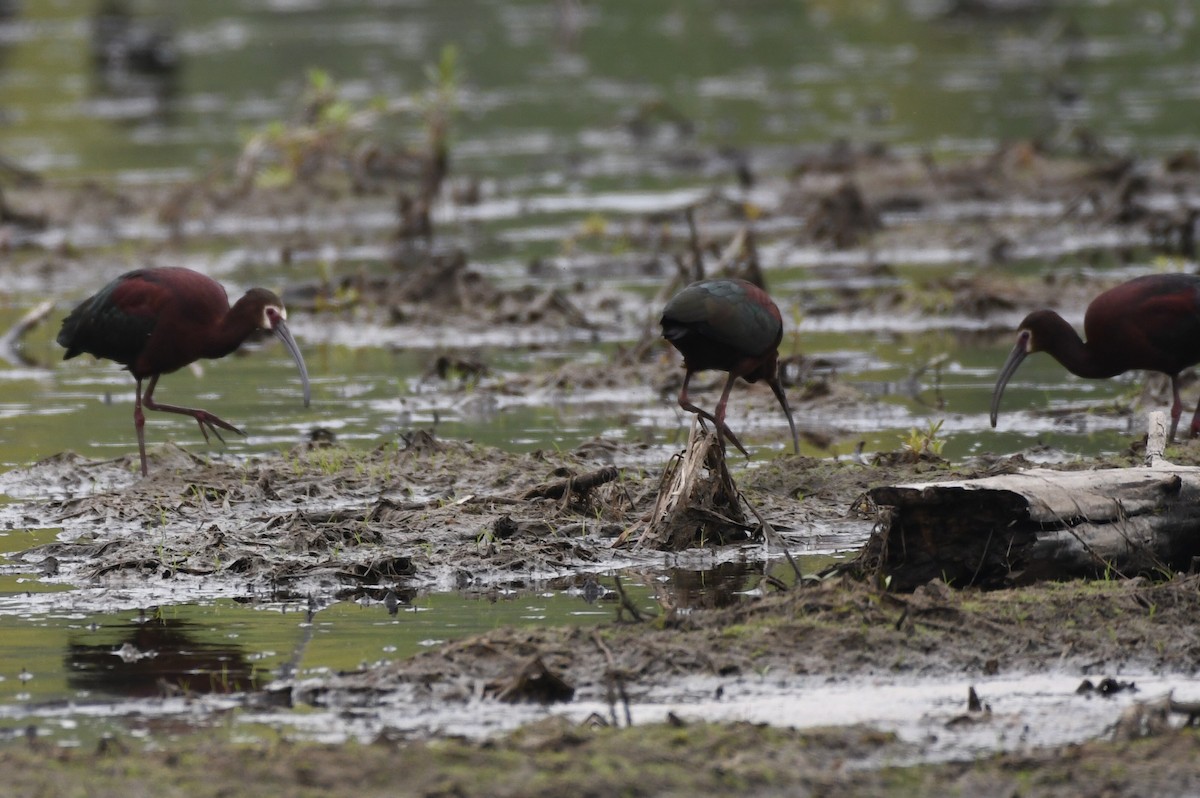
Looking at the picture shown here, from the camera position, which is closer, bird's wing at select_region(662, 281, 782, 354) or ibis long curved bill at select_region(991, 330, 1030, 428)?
bird's wing at select_region(662, 281, 782, 354)

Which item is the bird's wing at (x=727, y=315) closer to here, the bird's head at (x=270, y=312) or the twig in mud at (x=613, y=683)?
the bird's head at (x=270, y=312)

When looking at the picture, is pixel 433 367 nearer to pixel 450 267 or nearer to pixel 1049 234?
pixel 450 267

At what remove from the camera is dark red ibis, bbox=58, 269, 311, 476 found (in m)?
10.7

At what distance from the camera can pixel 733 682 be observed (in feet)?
22.5

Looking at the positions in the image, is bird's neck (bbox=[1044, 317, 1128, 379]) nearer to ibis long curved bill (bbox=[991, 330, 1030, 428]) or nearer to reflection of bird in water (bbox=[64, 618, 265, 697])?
ibis long curved bill (bbox=[991, 330, 1030, 428])

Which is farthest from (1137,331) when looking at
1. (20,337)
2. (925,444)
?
(20,337)

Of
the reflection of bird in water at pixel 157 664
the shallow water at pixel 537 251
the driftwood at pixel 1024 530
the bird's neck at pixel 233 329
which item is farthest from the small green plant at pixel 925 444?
the reflection of bird in water at pixel 157 664

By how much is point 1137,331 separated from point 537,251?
11.0 meters

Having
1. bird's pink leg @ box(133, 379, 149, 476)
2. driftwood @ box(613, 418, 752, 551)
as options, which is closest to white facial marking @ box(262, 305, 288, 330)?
bird's pink leg @ box(133, 379, 149, 476)

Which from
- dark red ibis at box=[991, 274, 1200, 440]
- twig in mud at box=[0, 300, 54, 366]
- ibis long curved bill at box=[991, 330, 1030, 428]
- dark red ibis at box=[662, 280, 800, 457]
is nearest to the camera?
dark red ibis at box=[662, 280, 800, 457]

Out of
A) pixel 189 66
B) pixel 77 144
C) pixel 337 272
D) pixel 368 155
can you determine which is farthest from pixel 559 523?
pixel 189 66

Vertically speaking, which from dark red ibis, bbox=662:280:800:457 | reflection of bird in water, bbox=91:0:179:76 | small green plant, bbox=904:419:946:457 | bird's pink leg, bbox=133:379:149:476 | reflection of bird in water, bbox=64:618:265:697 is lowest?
reflection of bird in water, bbox=64:618:265:697

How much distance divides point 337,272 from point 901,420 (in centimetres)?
879

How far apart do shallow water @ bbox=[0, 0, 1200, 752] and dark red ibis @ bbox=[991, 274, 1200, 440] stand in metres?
0.86
